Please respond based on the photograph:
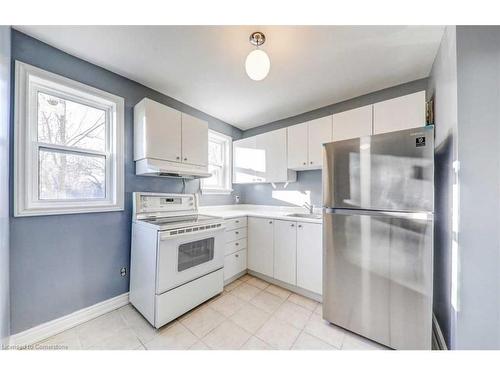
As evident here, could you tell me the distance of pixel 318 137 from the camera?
2225 mm

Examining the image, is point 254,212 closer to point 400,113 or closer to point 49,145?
point 400,113

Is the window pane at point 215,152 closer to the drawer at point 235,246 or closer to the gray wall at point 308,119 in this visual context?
the gray wall at point 308,119

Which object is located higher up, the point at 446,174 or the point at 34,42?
the point at 34,42

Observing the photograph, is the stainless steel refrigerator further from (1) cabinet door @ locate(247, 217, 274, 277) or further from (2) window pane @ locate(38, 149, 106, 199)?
(2) window pane @ locate(38, 149, 106, 199)

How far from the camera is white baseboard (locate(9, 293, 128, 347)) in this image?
1.36 metres

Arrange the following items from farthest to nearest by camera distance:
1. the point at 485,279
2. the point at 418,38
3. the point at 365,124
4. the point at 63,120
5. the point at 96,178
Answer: the point at 365,124 < the point at 96,178 < the point at 63,120 < the point at 418,38 < the point at 485,279

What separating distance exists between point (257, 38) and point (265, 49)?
0.17 m

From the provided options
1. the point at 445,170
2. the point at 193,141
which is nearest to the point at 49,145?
the point at 193,141

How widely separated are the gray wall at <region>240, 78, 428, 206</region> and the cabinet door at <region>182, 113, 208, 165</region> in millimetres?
1195

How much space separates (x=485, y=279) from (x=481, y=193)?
487 mm

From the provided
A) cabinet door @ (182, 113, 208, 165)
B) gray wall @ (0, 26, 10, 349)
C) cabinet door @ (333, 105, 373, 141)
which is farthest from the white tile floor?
cabinet door @ (333, 105, 373, 141)
